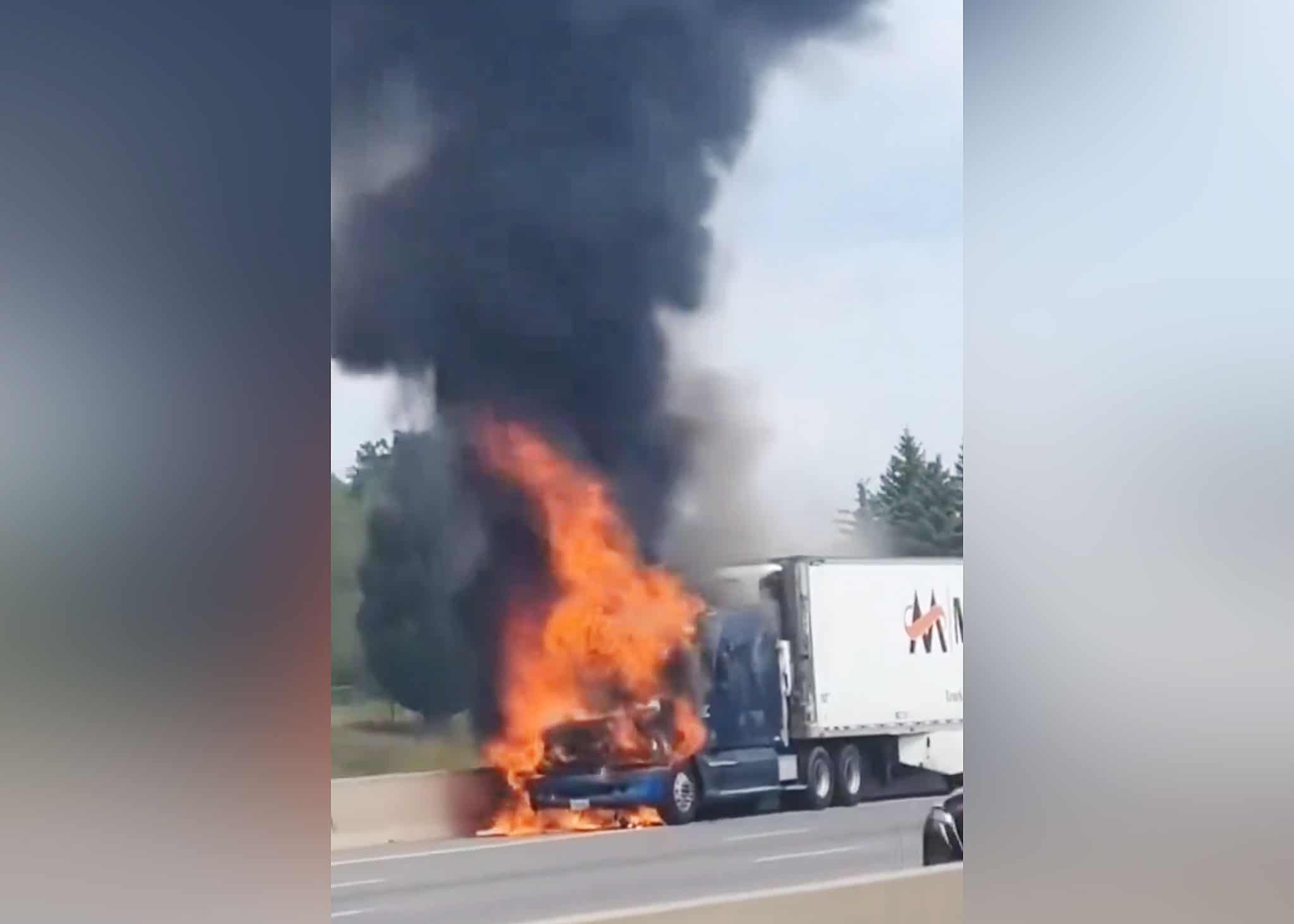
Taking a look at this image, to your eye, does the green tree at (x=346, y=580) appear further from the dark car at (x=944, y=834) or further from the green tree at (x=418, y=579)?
the dark car at (x=944, y=834)

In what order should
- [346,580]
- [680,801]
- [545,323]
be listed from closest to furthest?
[346,580], [545,323], [680,801]

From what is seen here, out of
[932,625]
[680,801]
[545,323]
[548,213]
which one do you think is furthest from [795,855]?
[548,213]

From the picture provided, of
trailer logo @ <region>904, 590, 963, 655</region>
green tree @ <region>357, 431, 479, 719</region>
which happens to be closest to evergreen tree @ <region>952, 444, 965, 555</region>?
trailer logo @ <region>904, 590, 963, 655</region>

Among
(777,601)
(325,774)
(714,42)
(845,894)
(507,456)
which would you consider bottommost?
(845,894)

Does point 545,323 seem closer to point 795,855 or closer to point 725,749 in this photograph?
point 725,749

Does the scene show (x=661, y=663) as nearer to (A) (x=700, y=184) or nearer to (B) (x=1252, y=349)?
(A) (x=700, y=184)

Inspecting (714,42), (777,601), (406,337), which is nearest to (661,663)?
(777,601)

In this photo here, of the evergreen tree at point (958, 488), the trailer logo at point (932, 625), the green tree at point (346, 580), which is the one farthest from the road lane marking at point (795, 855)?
the green tree at point (346, 580)
